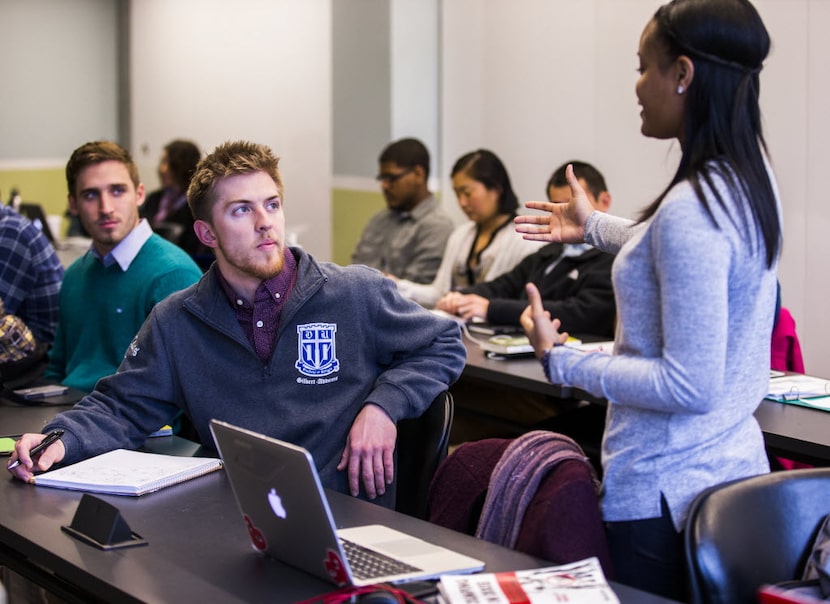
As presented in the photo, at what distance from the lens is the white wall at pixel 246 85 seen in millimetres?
7000

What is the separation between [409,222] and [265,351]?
3.28 meters

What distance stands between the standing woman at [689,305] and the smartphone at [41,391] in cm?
163

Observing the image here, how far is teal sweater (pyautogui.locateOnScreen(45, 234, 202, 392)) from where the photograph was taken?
3029 mm

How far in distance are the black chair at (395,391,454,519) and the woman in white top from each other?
2538mm

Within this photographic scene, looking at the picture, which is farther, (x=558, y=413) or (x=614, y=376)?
(x=558, y=413)

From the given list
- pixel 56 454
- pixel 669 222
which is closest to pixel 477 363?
pixel 56 454

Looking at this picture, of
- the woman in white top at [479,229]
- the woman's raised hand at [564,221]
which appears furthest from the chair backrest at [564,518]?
the woman in white top at [479,229]

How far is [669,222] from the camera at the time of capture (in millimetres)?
1592

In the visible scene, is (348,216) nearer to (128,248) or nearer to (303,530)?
(128,248)

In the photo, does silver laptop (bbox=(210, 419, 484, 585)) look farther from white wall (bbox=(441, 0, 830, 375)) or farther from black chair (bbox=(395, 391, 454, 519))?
white wall (bbox=(441, 0, 830, 375))

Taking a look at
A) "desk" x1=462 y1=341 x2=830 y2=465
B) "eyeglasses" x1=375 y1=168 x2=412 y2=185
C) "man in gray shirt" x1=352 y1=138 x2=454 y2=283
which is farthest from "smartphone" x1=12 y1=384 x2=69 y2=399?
"eyeglasses" x1=375 y1=168 x2=412 y2=185

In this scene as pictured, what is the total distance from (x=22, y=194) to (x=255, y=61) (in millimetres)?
2423

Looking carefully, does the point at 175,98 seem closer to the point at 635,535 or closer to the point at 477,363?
the point at 477,363

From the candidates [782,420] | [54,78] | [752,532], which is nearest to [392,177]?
[782,420]
